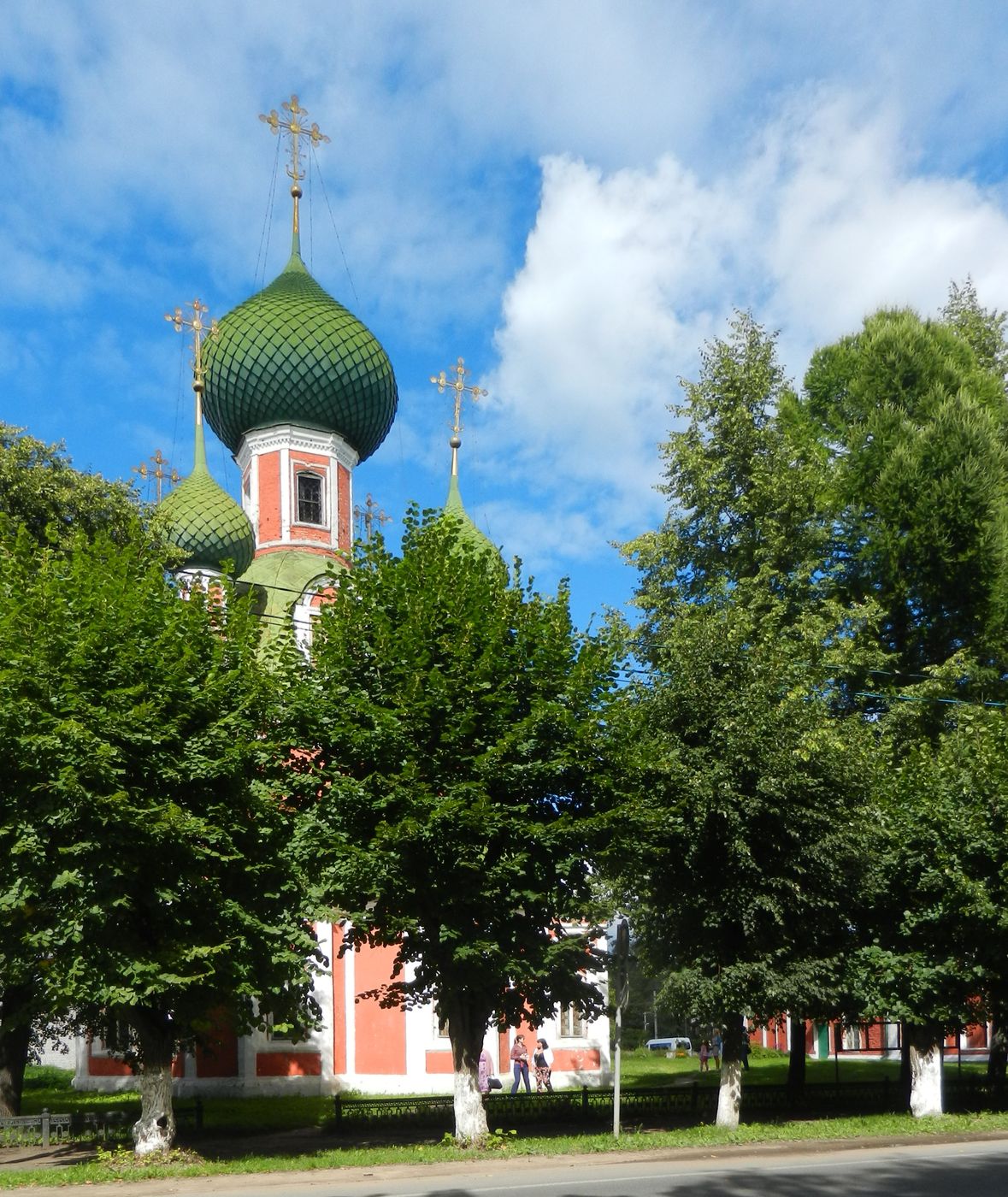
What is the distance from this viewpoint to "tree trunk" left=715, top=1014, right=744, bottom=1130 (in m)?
18.8

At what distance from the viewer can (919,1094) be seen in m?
20.4

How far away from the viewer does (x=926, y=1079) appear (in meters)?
20.4

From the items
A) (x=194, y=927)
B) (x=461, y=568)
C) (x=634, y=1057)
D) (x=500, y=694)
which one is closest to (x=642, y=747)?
(x=500, y=694)

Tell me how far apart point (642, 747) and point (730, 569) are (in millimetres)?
9667

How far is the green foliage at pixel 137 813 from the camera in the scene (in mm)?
15422

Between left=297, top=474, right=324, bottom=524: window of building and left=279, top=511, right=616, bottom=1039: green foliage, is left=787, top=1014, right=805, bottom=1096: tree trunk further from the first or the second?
left=297, top=474, right=324, bottom=524: window of building

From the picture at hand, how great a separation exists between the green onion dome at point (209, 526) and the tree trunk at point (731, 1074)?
19292 mm

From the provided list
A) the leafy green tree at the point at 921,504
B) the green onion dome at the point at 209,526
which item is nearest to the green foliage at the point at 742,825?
the leafy green tree at the point at 921,504

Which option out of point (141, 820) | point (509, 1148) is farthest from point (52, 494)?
point (509, 1148)

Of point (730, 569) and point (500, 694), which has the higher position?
point (730, 569)

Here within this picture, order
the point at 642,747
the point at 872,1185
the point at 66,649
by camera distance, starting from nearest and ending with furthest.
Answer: the point at 872,1185
the point at 66,649
the point at 642,747

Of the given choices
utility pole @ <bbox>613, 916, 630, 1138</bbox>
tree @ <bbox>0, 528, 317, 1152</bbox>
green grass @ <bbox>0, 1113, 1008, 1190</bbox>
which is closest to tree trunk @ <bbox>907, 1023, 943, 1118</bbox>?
green grass @ <bbox>0, 1113, 1008, 1190</bbox>

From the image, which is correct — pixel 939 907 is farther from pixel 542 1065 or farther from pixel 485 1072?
pixel 542 1065

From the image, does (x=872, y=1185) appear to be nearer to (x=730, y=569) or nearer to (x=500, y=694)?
(x=500, y=694)
